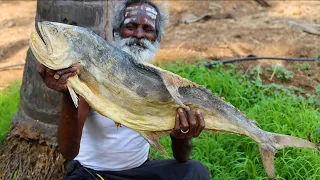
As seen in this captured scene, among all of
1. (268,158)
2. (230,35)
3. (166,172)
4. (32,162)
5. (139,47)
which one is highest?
(139,47)

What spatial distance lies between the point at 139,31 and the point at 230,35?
3918mm

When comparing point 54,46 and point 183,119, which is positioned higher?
point 54,46

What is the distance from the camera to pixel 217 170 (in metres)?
4.02

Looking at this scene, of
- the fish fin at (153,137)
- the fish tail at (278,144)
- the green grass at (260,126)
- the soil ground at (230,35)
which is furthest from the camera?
the soil ground at (230,35)

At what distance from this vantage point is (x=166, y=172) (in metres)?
3.29

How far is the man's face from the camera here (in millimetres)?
2936

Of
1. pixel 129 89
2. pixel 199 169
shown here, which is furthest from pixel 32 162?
pixel 129 89

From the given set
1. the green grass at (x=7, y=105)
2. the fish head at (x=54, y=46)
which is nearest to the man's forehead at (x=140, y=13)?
the fish head at (x=54, y=46)

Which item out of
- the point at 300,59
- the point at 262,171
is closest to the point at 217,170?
the point at 262,171

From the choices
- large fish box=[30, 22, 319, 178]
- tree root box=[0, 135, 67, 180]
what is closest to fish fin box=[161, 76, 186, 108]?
large fish box=[30, 22, 319, 178]

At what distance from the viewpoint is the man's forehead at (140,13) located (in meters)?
3.08

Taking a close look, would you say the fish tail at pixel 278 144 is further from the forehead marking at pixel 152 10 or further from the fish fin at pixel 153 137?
the forehead marking at pixel 152 10

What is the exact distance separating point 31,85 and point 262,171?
2083mm

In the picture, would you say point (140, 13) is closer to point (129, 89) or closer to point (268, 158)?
point (129, 89)
